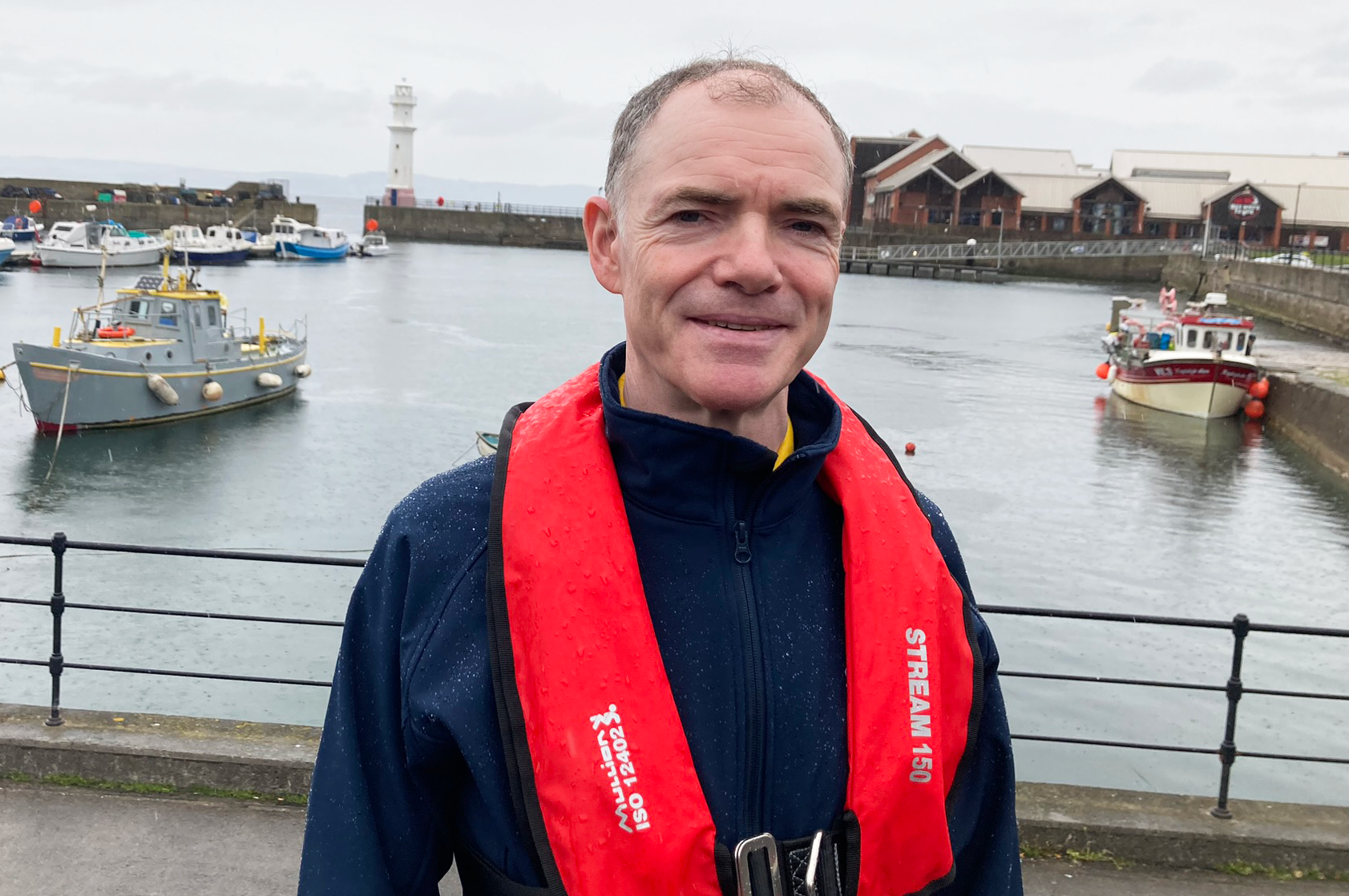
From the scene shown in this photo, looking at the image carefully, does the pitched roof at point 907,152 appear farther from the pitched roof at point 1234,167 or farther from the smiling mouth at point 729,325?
the smiling mouth at point 729,325

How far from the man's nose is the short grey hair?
0.59 ft

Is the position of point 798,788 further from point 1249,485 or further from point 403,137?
point 403,137

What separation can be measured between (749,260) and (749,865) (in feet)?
2.79

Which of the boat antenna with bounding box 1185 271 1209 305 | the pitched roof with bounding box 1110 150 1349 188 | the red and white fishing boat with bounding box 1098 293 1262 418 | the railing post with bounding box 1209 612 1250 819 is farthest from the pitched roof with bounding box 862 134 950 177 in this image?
the railing post with bounding box 1209 612 1250 819

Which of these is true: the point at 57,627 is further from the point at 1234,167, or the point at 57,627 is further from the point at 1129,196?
the point at 1234,167

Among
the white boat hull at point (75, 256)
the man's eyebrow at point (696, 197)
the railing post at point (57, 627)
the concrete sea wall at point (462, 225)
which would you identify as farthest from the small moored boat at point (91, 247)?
the man's eyebrow at point (696, 197)

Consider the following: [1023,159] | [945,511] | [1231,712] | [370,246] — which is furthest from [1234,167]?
[1231,712]

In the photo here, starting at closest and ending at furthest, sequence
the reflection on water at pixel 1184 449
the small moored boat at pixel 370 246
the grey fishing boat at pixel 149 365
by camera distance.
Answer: the reflection on water at pixel 1184 449, the grey fishing boat at pixel 149 365, the small moored boat at pixel 370 246

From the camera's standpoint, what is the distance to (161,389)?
98.3 ft

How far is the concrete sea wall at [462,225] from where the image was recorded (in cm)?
11194

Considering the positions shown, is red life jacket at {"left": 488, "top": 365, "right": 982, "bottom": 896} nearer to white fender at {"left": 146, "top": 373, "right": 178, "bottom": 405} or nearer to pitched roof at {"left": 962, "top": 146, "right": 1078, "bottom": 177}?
white fender at {"left": 146, "top": 373, "right": 178, "bottom": 405}

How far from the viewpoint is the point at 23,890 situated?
4125mm

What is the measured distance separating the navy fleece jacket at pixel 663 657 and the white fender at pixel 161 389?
30216 mm

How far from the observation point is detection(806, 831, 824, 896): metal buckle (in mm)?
1834
